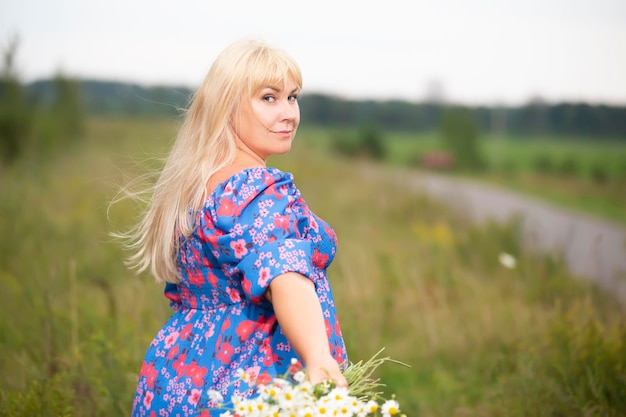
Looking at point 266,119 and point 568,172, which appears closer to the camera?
point 266,119

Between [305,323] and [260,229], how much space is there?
0.29m

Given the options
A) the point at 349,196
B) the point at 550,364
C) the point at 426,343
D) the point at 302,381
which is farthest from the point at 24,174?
the point at 302,381

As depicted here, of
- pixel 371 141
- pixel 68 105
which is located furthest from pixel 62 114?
pixel 371 141

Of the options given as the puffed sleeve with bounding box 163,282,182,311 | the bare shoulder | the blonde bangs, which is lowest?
the puffed sleeve with bounding box 163,282,182,311

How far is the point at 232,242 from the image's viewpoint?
78.4 inches

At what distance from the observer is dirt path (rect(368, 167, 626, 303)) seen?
6.29 meters

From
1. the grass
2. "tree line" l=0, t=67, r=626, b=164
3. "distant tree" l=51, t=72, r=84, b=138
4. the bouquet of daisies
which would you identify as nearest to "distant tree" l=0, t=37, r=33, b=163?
"tree line" l=0, t=67, r=626, b=164

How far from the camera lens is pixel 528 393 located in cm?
350

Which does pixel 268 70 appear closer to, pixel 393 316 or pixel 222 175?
pixel 222 175

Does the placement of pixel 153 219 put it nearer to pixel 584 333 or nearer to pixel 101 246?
pixel 584 333

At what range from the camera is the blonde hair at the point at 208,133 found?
2172 mm

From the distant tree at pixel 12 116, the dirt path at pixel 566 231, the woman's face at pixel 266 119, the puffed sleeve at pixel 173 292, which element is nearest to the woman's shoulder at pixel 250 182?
the woman's face at pixel 266 119

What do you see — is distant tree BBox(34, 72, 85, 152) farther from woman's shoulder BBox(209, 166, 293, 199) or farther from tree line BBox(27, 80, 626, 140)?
woman's shoulder BBox(209, 166, 293, 199)

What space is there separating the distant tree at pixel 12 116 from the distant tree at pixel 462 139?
2046cm
